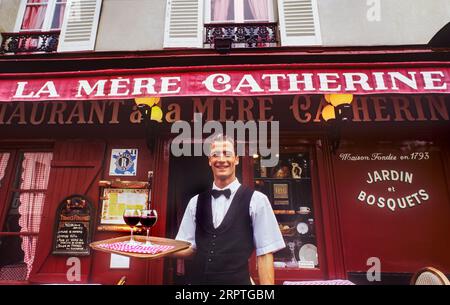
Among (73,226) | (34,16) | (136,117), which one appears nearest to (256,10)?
(136,117)

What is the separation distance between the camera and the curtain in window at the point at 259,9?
5.46 meters

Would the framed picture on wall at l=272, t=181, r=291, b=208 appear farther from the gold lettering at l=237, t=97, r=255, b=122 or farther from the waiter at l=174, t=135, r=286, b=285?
the waiter at l=174, t=135, r=286, b=285

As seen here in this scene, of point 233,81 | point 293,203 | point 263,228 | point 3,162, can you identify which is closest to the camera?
point 263,228

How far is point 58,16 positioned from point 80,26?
814 millimetres

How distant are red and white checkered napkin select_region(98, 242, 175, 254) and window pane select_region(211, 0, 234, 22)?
460 cm

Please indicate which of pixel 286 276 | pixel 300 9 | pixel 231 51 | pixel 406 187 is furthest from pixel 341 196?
pixel 300 9

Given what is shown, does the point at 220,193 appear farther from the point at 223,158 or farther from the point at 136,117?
the point at 136,117

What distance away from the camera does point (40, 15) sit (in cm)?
577

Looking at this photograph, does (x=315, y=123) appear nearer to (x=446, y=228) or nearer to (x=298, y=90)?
(x=298, y=90)

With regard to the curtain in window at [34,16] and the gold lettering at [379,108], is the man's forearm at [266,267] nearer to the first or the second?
the gold lettering at [379,108]

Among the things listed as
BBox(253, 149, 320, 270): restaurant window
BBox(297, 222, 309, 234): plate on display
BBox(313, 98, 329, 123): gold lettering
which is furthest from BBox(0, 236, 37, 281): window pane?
BBox(313, 98, 329, 123): gold lettering
